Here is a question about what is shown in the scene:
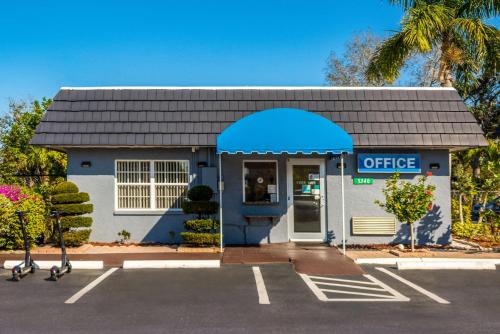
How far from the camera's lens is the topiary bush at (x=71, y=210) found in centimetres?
1101

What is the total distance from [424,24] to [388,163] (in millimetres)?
5885

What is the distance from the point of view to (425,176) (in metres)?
11.9

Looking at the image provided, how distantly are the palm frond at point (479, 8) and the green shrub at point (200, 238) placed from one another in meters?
12.1

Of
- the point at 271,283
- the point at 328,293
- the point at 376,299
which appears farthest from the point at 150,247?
the point at 376,299

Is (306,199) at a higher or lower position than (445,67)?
lower

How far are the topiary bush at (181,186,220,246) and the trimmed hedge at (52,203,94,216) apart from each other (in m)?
2.49

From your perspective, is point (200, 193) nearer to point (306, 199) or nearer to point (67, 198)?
point (306, 199)

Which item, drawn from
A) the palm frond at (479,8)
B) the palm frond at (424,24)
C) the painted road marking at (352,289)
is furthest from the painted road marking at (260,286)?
the palm frond at (479,8)

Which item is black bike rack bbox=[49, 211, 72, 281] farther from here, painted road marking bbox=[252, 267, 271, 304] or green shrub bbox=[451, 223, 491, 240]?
green shrub bbox=[451, 223, 491, 240]

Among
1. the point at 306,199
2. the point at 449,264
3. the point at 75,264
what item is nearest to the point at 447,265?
the point at 449,264

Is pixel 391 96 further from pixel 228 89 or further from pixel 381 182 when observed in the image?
pixel 228 89

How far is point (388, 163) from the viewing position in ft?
39.0

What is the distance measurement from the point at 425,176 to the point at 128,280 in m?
8.02

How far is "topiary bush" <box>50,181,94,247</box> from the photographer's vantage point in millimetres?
11008
